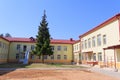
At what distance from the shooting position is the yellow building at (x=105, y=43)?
2301cm

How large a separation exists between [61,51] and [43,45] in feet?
37.7

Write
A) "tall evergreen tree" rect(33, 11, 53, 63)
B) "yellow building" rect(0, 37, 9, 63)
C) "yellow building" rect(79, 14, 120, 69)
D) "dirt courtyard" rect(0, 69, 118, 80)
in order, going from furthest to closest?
"tall evergreen tree" rect(33, 11, 53, 63)
"yellow building" rect(0, 37, 9, 63)
"yellow building" rect(79, 14, 120, 69)
"dirt courtyard" rect(0, 69, 118, 80)

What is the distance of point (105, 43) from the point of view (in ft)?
89.6

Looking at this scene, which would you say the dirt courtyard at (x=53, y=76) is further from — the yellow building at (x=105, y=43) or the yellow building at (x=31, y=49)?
the yellow building at (x=31, y=49)

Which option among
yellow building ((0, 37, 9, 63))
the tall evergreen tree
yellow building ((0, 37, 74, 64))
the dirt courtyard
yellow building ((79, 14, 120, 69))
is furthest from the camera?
yellow building ((0, 37, 74, 64))

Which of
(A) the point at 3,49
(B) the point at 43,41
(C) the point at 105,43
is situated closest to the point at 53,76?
(C) the point at 105,43

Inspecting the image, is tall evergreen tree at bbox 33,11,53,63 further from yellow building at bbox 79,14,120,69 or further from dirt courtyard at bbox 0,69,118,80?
dirt courtyard at bbox 0,69,118,80

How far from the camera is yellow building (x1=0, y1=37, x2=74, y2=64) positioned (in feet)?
157

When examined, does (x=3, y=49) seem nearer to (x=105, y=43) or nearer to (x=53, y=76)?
(x=105, y=43)

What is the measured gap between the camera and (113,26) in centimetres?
2420

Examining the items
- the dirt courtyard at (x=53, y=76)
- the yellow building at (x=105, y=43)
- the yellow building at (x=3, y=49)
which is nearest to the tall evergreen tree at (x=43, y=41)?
the yellow building at (x=3, y=49)

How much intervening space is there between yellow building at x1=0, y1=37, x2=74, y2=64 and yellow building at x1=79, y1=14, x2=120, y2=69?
41.7ft

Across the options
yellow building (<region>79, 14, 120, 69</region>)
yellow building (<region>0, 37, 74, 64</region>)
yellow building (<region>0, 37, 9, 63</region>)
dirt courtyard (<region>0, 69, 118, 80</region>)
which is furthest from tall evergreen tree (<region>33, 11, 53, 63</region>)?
dirt courtyard (<region>0, 69, 118, 80</region>)

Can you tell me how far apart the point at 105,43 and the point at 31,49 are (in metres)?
26.8
